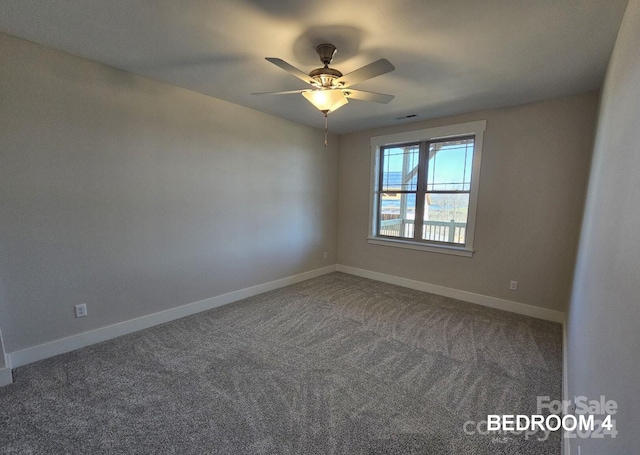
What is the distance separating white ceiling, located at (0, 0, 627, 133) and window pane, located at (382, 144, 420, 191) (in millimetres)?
1428

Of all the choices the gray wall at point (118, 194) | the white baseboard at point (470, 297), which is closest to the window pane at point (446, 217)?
the white baseboard at point (470, 297)

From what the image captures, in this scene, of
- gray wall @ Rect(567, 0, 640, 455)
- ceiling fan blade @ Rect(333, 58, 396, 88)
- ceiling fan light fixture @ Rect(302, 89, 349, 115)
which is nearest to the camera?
gray wall @ Rect(567, 0, 640, 455)

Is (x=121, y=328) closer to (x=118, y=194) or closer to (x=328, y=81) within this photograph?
(x=118, y=194)

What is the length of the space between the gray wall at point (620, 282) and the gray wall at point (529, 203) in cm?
155

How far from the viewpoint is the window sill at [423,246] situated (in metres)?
3.75

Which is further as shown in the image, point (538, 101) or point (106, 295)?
point (538, 101)

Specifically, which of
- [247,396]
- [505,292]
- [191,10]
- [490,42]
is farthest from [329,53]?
[505,292]

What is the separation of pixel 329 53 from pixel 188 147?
1884 mm

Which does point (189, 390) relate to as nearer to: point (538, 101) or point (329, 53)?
point (329, 53)

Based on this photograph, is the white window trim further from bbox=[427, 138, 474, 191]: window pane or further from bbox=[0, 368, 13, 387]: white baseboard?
bbox=[0, 368, 13, 387]: white baseboard

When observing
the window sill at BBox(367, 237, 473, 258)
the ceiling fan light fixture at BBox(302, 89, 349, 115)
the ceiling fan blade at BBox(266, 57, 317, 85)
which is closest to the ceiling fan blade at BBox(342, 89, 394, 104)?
the ceiling fan light fixture at BBox(302, 89, 349, 115)

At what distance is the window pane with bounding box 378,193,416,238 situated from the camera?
4324 millimetres

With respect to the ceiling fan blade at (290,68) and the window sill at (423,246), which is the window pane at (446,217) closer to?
the window sill at (423,246)

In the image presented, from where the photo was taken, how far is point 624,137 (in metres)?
1.20
